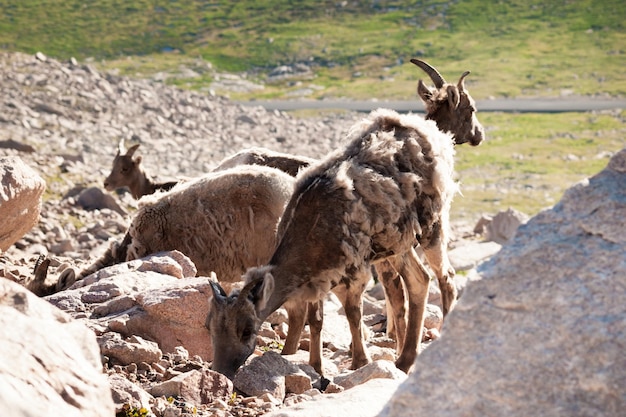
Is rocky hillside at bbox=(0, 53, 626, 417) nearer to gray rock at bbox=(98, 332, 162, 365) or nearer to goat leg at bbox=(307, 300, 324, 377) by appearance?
gray rock at bbox=(98, 332, 162, 365)

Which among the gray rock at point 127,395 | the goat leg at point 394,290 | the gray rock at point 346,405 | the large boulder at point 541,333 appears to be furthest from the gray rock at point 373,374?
the large boulder at point 541,333

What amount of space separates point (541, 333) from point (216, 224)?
23.8ft

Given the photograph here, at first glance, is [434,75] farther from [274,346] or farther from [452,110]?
[274,346]

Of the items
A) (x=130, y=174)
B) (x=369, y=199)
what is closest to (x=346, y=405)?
(x=369, y=199)

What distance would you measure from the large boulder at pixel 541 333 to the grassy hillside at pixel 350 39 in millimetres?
69690

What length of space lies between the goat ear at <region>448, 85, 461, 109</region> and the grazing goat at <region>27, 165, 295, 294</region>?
2228 mm

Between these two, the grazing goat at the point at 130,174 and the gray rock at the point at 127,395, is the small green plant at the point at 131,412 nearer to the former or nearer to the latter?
the gray rock at the point at 127,395

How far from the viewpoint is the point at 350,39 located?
343 feet

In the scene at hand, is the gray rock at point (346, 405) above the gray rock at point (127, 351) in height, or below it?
above

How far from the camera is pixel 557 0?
115 m

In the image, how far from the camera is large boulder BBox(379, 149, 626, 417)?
4.03m

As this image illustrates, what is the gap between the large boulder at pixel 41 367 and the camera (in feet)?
14.1

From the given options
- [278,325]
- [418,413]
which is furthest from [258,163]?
[418,413]

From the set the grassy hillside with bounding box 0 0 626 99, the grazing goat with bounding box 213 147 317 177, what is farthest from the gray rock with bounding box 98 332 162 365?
the grassy hillside with bounding box 0 0 626 99
